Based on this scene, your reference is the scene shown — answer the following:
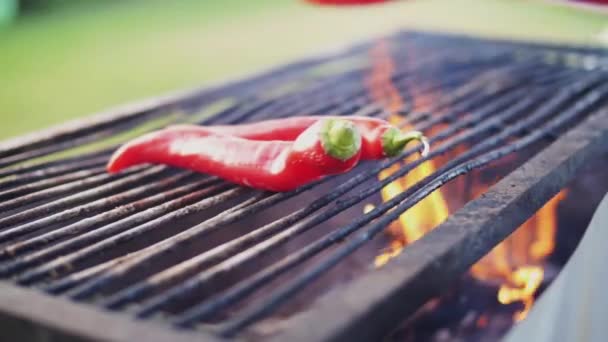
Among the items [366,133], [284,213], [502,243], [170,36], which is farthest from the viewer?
[170,36]

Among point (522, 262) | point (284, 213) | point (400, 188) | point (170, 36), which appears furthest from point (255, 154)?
point (170, 36)

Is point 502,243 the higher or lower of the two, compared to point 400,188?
lower

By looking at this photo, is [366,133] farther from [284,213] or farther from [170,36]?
[170,36]

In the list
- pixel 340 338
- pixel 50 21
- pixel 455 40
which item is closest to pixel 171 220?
pixel 340 338

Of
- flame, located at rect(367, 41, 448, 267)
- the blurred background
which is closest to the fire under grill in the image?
flame, located at rect(367, 41, 448, 267)

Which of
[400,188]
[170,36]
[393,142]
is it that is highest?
[170,36]

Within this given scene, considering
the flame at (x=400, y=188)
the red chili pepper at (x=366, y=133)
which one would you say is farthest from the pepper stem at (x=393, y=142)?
the flame at (x=400, y=188)

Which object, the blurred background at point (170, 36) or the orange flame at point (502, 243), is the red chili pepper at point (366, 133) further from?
the blurred background at point (170, 36)
